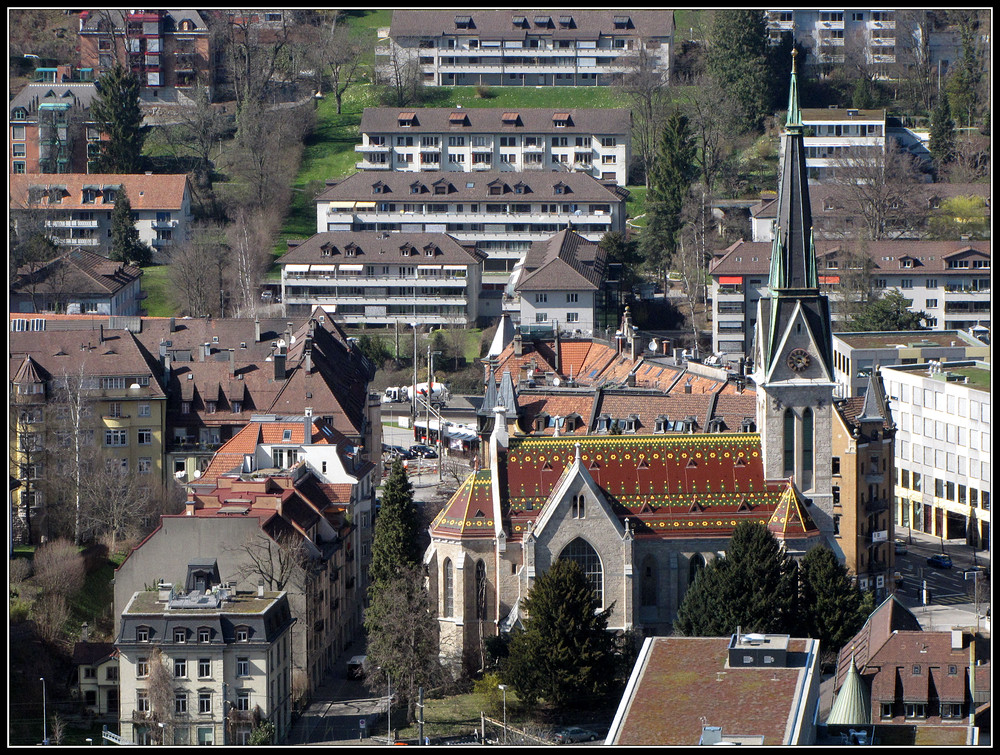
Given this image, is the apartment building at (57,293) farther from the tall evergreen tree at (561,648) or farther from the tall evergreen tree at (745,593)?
the tall evergreen tree at (745,593)

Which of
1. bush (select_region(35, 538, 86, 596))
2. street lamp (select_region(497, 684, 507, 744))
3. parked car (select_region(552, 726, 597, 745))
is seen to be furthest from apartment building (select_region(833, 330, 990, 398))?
Answer: parked car (select_region(552, 726, 597, 745))

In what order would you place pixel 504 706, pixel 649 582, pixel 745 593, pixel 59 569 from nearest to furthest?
pixel 504 706 → pixel 745 593 → pixel 649 582 → pixel 59 569

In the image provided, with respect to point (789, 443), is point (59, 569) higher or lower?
lower

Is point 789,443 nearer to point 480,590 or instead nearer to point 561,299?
point 480,590

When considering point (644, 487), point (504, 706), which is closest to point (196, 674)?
point (504, 706)

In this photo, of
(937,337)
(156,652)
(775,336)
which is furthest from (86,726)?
(937,337)

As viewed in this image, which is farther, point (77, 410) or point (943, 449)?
point (943, 449)
